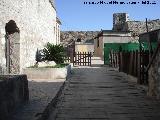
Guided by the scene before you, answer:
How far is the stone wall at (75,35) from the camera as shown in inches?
2360

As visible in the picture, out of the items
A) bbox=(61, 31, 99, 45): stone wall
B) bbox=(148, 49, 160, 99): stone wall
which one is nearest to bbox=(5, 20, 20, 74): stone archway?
bbox=(148, 49, 160, 99): stone wall

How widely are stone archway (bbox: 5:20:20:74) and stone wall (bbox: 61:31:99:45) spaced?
42907 millimetres

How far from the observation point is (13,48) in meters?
16.3

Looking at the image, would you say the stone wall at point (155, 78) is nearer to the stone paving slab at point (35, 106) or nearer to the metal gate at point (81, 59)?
the stone paving slab at point (35, 106)

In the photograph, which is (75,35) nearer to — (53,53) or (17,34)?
(53,53)

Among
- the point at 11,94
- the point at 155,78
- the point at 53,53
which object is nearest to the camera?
the point at 11,94

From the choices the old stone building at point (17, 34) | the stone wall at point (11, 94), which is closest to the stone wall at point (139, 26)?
the old stone building at point (17, 34)

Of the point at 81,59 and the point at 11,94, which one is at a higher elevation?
the point at 81,59

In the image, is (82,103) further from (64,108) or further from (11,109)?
(11,109)

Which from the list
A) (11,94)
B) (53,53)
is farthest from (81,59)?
(11,94)

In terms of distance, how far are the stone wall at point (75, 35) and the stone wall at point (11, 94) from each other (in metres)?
50.3

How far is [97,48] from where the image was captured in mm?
48719

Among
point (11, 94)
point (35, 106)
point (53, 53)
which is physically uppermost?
point (53, 53)

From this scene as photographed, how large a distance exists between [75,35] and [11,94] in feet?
175
